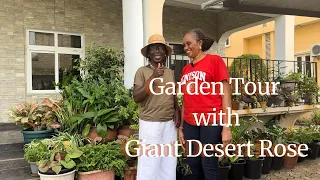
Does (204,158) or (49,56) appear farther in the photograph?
(49,56)

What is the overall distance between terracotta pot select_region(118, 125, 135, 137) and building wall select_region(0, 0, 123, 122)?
2.56 meters

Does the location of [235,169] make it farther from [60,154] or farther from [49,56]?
[49,56]

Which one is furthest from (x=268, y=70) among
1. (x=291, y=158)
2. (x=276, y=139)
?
(x=291, y=158)

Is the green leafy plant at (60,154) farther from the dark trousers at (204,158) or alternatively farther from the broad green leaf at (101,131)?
the dark trousers at (204,158)

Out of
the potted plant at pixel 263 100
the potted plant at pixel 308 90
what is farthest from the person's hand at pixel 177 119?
the potted plant at pixel 308 90

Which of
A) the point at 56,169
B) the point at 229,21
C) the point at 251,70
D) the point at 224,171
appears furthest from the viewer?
the point at 229,21

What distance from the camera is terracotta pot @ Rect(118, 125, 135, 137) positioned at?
358 centimetres

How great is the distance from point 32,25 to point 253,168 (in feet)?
15.6

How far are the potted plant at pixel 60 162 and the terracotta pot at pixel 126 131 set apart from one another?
29.0 inches

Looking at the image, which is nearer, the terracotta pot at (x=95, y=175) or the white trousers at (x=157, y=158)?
the white trousers at (x=157, y=158)

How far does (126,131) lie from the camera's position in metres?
3.61

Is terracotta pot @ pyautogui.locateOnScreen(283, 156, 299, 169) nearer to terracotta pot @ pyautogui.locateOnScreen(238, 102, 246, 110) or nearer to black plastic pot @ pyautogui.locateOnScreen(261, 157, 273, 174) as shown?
black plastic pot @ pyautogui.locateOnScreen(261, 157, 273, 174)

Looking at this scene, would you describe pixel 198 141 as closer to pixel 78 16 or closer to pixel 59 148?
pixel 59 148

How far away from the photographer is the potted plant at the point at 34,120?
347 centimetres
